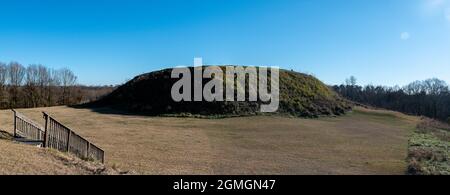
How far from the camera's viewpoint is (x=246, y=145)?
20.9m

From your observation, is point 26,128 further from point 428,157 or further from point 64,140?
point 428,157

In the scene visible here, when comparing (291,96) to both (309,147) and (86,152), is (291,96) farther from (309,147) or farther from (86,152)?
(86,152)

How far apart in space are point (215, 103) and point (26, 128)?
84.5 ft

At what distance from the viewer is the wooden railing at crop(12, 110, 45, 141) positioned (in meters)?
14.1

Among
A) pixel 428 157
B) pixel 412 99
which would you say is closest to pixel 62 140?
pixel 428 157

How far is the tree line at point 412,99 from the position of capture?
269ft

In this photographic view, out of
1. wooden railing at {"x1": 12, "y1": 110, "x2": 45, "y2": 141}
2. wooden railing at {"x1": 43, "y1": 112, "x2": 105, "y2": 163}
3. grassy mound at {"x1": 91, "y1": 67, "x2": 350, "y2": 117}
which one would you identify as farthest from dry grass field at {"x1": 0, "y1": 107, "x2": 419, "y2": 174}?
grassy mound at {"x1": 91, "y1": 67, "x2": 350, "y2": 117}

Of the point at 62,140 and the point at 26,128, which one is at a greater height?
the point at 26,128

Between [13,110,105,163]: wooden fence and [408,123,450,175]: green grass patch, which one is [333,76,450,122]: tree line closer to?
[408,123,450,175]: green grass patch

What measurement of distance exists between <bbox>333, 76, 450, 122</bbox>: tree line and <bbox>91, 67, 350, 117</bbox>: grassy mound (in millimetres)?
29464

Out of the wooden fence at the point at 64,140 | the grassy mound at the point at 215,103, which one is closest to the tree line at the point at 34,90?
the grassy mound at the point at 215,103
